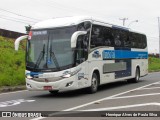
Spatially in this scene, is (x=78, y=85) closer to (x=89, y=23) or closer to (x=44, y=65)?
(x=44, y=65)

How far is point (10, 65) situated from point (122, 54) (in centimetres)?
906

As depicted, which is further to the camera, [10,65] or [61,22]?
[10,65]

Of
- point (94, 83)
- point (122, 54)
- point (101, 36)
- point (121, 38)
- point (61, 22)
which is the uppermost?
point (61, 22)

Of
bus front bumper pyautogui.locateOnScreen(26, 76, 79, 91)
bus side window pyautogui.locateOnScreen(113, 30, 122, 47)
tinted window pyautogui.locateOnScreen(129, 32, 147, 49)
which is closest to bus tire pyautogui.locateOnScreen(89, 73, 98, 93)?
bus front bumper pyautogui.locateOnScreen(26, 76, 79, 91)

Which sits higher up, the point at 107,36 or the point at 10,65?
the point at 107,36

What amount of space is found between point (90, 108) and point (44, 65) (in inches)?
161

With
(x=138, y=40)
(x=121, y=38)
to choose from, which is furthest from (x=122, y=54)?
(x=138, y=40)

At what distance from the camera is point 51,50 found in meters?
16.1

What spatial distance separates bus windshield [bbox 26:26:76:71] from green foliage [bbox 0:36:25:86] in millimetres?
5535

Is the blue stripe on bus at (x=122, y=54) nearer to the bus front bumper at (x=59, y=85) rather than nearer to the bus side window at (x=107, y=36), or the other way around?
the bus side window at (x=107, y=36)

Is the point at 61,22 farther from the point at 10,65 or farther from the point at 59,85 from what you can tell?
the point at 10,65

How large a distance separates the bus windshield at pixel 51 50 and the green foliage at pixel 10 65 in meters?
5.53

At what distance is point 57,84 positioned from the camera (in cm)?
1570

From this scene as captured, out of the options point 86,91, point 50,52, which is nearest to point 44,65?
point 50,52
